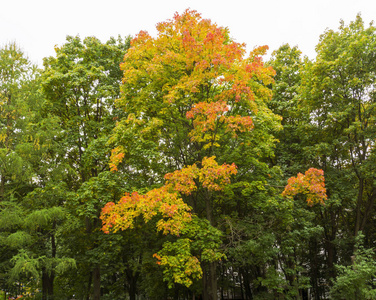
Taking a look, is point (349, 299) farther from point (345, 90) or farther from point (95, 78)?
point (95, 78)

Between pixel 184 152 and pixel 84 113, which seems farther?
pixel 84 113

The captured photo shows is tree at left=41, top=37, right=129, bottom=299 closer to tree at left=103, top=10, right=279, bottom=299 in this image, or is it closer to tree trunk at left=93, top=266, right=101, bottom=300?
tree trunk at left=93, top=266, right=101, bottom=300

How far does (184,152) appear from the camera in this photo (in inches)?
507

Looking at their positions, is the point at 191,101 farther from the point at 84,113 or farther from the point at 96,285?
the point at 96,285

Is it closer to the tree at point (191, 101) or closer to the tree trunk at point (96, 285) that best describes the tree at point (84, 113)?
the tree trunk at point (96, 285)

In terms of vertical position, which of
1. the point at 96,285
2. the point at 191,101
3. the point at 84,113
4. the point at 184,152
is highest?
the point at 84,113

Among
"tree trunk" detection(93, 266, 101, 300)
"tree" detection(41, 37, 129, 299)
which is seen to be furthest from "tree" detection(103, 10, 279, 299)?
"tree trunk" detection(93, 266, 101, 300)

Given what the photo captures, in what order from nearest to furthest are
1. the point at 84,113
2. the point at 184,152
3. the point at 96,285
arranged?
the point at 184,152 < the point at 96,285 < the point at 84,113

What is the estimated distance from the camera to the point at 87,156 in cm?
1277

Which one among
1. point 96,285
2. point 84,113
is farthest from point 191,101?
point 96,285

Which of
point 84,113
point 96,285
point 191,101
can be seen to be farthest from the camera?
point 84,113

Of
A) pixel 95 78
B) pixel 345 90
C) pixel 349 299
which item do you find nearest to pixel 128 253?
pixel 95 78

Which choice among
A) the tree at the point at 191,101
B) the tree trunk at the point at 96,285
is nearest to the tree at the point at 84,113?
the tree trunk at the point at 96,285

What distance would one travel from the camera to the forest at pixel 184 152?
934 cm
